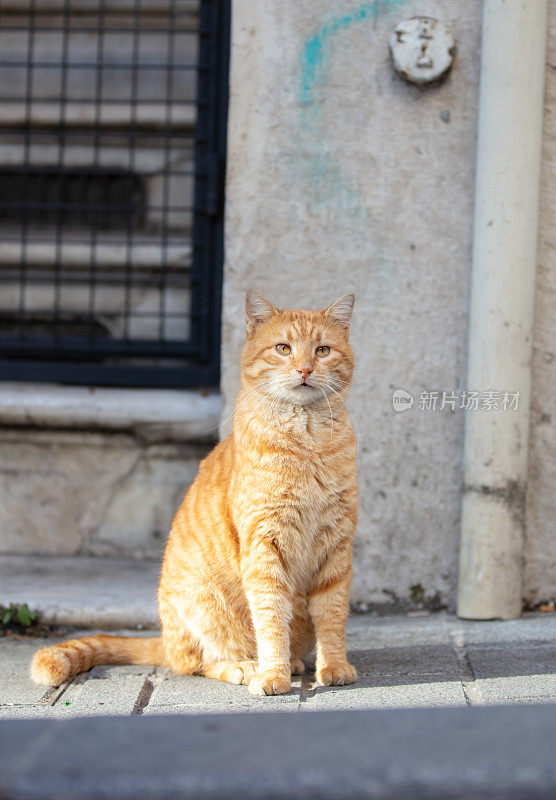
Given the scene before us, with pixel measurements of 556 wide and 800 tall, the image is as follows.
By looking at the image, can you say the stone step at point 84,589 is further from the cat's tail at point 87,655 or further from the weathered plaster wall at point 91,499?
the cat's tail at point 87,655

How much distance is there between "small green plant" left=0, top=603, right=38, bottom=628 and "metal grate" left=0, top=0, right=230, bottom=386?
1.32 m

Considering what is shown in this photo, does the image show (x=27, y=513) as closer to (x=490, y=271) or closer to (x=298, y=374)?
(x=298, y=374)

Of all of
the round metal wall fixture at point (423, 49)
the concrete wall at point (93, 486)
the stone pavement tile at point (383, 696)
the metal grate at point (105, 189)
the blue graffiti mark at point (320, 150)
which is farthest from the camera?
the metal grate at point (105, 189)

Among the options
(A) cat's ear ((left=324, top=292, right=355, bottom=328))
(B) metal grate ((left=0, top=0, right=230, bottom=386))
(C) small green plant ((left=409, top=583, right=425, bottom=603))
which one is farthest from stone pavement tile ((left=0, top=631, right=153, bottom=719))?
(B) metal grate ((left=0, top=0, right=230, bottom=386))

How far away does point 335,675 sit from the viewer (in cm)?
245

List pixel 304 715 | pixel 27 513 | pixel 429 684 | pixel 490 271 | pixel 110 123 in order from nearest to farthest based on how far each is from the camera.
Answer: pixel 304 715 < pixel 429 684 < pixel 490 271 < pixel 27 513 < pixel 110 123

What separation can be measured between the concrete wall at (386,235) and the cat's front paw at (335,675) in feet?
3.13

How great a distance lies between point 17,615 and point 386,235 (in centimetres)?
218

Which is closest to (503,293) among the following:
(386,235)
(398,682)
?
(386,235)

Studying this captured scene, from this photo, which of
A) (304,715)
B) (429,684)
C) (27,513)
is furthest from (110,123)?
(304,715)

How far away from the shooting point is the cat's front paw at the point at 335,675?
96.0 inches

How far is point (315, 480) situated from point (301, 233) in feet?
4.47

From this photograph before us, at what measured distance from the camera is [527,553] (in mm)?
3369

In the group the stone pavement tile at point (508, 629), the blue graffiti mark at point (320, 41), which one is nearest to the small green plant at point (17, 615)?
the stone pavement tile at point (508, 629)
